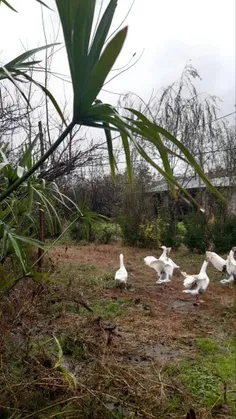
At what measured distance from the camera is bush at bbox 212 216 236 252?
10023 mm

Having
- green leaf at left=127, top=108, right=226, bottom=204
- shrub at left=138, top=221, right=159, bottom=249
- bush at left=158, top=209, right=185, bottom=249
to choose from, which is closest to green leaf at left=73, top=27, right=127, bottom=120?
green leaf at left=127, top=108, right=226, bottom=204

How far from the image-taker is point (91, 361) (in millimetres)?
3010

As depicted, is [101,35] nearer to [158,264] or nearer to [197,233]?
[158,264]

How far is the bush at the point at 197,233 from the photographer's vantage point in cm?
1042

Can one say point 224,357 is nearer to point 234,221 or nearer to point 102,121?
point 102,121

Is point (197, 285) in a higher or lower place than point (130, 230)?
lower

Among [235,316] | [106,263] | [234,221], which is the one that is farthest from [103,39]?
[234,221]

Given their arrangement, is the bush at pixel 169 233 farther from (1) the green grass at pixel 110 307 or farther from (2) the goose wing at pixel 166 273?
(1) the green grass at pixel 110 307

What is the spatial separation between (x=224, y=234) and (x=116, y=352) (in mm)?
7224

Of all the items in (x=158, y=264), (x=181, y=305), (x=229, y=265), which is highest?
(x=158, y=264)

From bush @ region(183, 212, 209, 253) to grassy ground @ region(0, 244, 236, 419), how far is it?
126 inches

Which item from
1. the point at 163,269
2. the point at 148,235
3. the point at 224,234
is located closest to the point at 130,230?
the point at 148,235

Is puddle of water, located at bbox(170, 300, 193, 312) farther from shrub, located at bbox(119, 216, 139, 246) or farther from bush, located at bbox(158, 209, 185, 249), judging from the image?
shrub, located at bbox(119, 216, 139, 246)

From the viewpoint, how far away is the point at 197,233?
34.2ft
